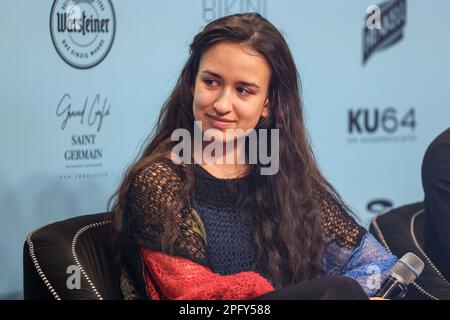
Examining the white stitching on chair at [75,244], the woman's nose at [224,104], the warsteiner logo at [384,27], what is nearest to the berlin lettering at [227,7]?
the warsteiner logo at [384,27]

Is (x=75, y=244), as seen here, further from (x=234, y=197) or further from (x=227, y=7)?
(x=227, y=7)

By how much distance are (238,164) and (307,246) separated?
269 mm

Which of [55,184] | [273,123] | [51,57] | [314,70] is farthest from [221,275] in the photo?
[314,70]

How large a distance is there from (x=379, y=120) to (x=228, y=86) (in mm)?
1278

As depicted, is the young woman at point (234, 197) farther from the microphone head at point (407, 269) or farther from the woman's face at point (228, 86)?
the microphone head at point (407, 269)

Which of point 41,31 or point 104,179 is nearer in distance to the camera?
point 41,31

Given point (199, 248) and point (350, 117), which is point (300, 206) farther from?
point (350, 117)

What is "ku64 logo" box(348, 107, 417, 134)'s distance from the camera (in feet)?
10.4

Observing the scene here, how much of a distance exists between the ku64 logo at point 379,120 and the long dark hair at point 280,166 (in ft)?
3.04

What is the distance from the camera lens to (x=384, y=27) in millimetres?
3201

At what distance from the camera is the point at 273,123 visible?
2227mm

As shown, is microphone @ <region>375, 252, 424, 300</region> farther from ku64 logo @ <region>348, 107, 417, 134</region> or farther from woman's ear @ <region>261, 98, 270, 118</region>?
ku64 logo @ <region>348, 107, 417, 134</region>

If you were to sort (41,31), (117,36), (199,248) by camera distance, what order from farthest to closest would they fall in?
(117,36) → (41,31) → (199,248)

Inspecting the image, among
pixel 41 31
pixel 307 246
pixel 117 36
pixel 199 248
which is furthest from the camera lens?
pixel 117 36
